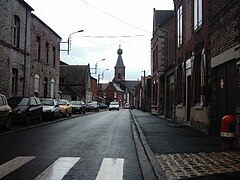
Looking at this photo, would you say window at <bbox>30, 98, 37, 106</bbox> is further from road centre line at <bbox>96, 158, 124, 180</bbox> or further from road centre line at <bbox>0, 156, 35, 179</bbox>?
road centre line at <bbox>96, 158, 124, 180</bbox>

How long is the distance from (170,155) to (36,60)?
24695 mm

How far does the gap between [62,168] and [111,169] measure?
1.05 m

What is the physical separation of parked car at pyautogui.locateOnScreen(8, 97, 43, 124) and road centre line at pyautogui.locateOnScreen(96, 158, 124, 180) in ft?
38.2

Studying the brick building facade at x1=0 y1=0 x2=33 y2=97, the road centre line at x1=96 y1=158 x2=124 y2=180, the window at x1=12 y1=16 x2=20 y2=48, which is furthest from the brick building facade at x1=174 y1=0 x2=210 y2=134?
the window at x1=12 y1=16 x2=20 y2=48

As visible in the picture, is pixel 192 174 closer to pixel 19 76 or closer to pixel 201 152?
pixel 201 152

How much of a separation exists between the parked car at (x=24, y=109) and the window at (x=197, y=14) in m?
9.87

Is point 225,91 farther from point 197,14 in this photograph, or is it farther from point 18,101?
point 18,101

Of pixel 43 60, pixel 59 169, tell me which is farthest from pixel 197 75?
pixel 43 60

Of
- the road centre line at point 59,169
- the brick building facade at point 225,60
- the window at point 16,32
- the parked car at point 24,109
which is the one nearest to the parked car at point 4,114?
the parked car at point 24,109

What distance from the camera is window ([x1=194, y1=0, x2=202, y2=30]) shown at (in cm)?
1660

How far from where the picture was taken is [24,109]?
20047 millimetres

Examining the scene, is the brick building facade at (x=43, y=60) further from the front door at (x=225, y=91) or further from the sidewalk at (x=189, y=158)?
the sidewalk at (x=189, y=158)

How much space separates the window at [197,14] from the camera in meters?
16.6

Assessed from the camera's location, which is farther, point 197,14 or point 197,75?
point 197,75
